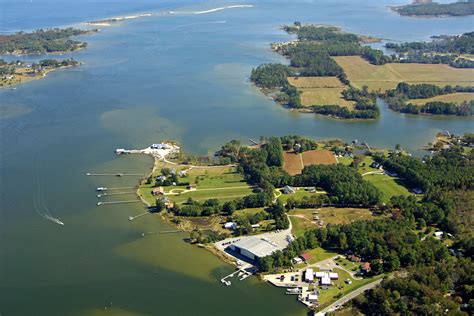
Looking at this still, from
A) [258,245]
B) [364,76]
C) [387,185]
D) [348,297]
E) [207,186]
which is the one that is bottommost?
[348,297]

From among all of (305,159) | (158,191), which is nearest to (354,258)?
(305,159)

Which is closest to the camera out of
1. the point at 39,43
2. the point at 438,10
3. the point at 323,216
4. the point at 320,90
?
the point at 323,216

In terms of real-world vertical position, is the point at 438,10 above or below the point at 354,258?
above

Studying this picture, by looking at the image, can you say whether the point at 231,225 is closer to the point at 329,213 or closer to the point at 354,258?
the point at 329,213

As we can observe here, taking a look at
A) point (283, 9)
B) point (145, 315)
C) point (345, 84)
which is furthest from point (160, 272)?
point (283, 9)

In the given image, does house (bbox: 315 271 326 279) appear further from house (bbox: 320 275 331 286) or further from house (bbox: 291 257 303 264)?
→ house (bbox: 291 257 303 264)
